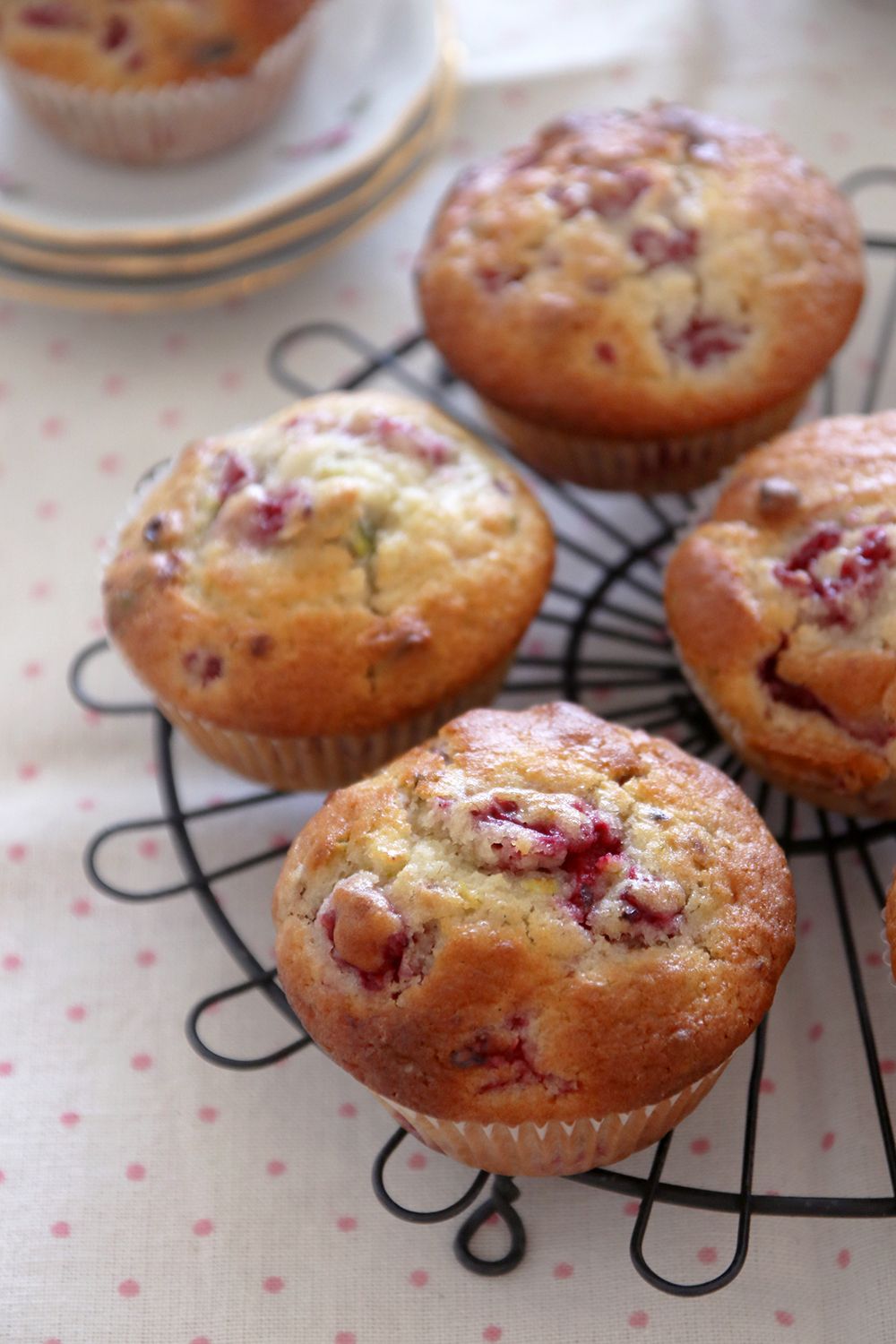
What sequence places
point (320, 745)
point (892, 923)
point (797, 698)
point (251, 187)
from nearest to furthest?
point (892, 923) < point (797, 698) < point (320, 745) < point (251, 187)

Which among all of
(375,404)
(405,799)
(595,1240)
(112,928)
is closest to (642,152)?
(375,404)

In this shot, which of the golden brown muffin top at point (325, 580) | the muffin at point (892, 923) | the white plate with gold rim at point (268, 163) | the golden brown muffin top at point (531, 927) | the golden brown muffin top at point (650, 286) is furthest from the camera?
the white plate with gold rim at point (268, 163)

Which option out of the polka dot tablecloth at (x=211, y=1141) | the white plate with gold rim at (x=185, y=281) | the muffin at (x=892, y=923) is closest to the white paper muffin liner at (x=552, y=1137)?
the polka dot tablecloth at (x=211, y=1141)

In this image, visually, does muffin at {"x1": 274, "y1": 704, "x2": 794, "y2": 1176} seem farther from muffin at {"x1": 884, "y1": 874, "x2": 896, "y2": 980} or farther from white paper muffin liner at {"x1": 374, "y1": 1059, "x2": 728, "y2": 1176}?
muffin at {"x1": 884, "y1": 874, "x2": 896, "y2": 980}

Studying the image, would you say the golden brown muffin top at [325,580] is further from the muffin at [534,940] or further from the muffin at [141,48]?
the muffin at [141,48]

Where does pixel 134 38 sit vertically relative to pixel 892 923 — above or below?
above

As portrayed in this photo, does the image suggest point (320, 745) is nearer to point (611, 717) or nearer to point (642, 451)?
point (611, 717)

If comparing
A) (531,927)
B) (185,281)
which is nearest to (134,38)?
(185,281)
